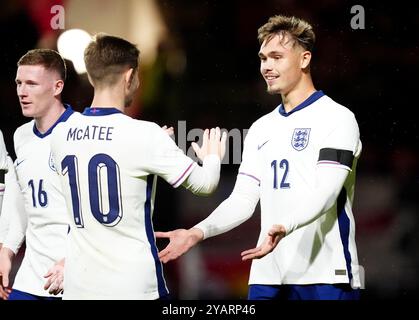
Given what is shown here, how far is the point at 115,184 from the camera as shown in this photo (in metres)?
4.01

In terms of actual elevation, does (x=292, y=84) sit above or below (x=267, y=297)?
above

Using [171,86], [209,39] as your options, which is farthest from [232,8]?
[171,86]

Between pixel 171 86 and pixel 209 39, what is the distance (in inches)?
20.8

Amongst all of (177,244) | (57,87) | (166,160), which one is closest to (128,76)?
(166,160)

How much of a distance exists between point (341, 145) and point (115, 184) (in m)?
1.06

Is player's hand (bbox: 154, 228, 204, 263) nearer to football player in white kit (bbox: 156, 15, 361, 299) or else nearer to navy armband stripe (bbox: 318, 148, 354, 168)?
football player in white kit (bbox: 156, 15, 361, 299)

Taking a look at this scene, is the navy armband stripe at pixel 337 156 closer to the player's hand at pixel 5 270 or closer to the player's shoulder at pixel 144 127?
the player's shoulder at pixel 144 127

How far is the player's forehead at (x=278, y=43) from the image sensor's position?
4770 mm

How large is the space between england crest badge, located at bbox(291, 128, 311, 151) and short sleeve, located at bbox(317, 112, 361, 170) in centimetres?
9

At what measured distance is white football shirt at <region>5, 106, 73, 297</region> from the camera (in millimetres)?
4902

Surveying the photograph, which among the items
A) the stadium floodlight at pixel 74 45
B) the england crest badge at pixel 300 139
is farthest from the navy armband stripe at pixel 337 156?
the stadium floodlight at pixel 74 45

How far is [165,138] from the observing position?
4039 millimetres

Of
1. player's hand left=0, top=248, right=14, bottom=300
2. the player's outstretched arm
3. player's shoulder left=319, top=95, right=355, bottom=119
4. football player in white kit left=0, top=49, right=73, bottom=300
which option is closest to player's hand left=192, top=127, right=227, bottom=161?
the player's outstretched arm
